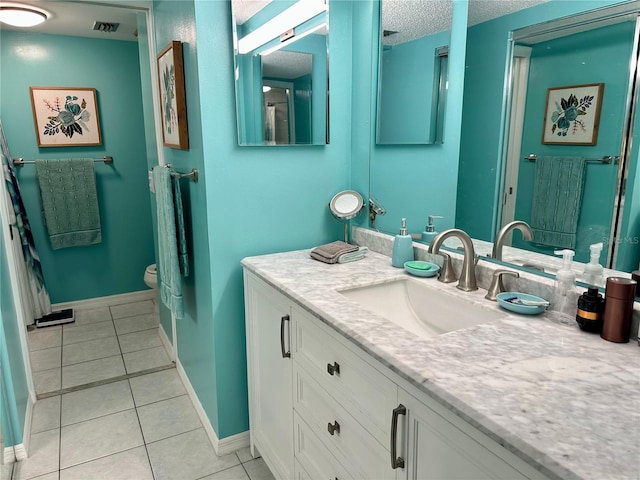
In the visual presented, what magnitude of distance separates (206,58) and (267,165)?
0.49 m

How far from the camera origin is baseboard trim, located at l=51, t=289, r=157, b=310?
13.0ft

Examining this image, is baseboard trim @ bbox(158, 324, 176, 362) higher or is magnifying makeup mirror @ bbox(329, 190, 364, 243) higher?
magnifying makeup mirror @ bbox(329, 190, 364, 243)

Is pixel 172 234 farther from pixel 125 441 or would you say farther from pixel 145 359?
pixel 145 359

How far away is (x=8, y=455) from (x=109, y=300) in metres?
2.15

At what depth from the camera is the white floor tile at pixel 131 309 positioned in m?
3.87

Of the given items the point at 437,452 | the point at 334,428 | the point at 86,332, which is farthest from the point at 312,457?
the point at 86,332

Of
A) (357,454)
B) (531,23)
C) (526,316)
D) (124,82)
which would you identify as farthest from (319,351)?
(124,82)

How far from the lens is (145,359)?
3.06 m

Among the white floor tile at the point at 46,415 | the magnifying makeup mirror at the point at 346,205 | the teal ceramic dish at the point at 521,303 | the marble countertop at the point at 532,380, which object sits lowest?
the white floor tile at the point at 46,415

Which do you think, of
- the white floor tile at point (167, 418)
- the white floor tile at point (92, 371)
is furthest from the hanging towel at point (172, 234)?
the white floor tile at point (92, 371)

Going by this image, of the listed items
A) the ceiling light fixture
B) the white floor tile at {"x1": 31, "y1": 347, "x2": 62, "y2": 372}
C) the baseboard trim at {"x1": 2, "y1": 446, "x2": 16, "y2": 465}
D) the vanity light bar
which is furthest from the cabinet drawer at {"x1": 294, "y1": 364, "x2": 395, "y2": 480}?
the ceiling light fixture

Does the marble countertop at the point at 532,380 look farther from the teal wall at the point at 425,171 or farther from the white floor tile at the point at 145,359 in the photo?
the white floor tile at the point at 145,359

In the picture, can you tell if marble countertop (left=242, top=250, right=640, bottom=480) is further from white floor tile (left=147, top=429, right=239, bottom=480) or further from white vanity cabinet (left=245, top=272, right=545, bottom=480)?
white floor tile (left=147, top=429, right=239, bottom=480)

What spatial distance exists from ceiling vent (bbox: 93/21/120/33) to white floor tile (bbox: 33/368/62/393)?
2408mm
